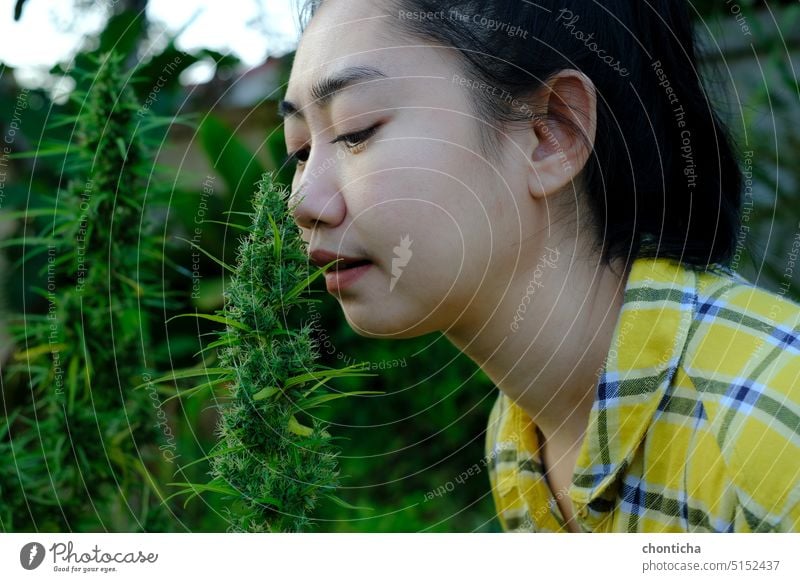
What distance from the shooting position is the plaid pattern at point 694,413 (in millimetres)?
665

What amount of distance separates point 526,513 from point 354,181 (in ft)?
1.59

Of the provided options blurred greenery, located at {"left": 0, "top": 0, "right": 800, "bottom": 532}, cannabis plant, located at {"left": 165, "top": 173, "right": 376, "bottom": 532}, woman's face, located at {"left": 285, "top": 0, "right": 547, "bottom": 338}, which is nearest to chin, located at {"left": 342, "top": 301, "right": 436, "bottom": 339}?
woman's face, located at {"left": 285, "top": 0, "right": 547, "bottom": 338}

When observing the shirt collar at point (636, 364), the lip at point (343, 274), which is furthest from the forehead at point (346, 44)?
the shirt collar at point (636, 364)

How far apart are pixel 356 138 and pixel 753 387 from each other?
1.20 ft

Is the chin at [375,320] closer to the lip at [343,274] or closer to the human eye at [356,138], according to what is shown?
the lip at [343,274]

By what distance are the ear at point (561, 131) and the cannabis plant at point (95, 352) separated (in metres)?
0.36

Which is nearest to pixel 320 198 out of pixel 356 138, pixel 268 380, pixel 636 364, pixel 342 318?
pixel 356 138

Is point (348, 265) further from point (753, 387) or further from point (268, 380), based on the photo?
point (753, 387)

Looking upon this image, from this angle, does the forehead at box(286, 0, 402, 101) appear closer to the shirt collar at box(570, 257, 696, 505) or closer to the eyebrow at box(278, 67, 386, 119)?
the eyebrow at box(278, 67, 386, 119)

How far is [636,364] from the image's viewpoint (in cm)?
76

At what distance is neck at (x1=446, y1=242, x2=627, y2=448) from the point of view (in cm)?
79

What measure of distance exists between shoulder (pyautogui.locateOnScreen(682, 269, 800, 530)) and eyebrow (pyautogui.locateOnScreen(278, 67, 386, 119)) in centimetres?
35

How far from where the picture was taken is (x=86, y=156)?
818mm
